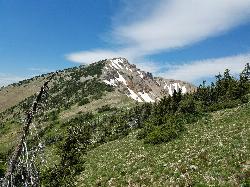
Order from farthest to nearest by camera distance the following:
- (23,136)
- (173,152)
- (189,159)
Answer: (173,152), (189,159), (23,136)

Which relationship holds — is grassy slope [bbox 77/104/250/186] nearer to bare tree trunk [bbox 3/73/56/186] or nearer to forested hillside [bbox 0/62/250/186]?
forested hillside [bbox 0/62/250/186]

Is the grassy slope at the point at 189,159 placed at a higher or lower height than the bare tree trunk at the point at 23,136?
lower

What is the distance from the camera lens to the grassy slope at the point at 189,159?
35938 mm

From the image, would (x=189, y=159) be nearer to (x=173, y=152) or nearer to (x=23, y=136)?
(x=173, y=152)

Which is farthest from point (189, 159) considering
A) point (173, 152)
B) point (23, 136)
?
point (23, 136)

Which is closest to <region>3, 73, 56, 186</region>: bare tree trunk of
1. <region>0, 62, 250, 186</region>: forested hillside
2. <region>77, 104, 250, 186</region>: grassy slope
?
<region>0, 62, 250, 186</region>: forested hillside

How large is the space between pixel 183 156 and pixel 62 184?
44.1 ft

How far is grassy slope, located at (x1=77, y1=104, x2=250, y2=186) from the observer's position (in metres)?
35.9

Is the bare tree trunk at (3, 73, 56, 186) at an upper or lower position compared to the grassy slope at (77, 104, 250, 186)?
upper

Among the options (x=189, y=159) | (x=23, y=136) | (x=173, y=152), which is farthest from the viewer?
(x=173, y=152)

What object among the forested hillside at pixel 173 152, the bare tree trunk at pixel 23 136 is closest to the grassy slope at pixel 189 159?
the forested hillside at pixel 173 152

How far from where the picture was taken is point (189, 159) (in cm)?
4041

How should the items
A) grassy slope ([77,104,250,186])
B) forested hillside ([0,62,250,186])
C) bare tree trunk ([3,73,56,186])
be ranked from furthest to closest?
1. forested hillside ([0,62,250,186])
2. grassy slope ([77,104,250,186])
3. bare tree trunk ([3,73,56,186])

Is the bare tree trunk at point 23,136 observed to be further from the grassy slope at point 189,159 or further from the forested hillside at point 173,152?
the grassy slope at point 189,159
